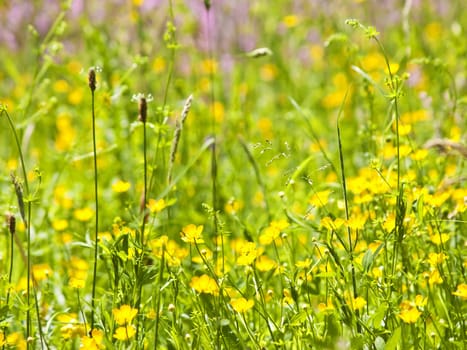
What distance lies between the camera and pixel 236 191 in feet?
10.0

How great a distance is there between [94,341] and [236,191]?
1617 millimetres

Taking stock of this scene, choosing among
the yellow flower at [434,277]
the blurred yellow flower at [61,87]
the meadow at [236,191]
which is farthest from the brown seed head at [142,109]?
the blurred yellow flower at [61,87]

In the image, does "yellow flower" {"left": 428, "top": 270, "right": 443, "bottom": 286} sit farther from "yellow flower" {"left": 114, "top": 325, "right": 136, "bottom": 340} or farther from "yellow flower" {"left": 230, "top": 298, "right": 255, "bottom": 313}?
"yellow flower" {"left": 114, "top": 325, "right": 136, "bottom": 340}

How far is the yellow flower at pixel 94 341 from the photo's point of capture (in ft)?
4.82

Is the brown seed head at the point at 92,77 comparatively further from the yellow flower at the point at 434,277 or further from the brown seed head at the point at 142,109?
the yellow flower at the point at 434,277

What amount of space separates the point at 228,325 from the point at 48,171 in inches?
75.6

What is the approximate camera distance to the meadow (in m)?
1.58

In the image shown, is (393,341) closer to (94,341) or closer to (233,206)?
(94,341)

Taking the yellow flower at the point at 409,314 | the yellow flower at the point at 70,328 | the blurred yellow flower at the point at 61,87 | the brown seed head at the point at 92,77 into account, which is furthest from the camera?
the blurred yellow flower at the point at 61,87

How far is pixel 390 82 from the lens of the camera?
1.63 metres

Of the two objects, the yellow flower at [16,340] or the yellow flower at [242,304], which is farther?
the yellow flower at [16,340]

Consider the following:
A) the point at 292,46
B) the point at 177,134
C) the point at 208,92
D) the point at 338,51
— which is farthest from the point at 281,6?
the point at 177,134

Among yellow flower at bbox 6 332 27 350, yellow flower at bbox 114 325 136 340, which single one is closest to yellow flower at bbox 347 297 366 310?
yellow flower at bbox 114 325 136 340

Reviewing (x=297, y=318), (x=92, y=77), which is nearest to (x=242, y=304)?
(x=297, y=318)
